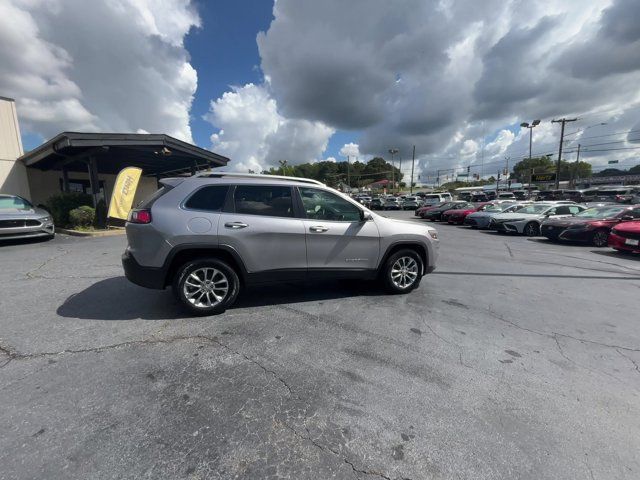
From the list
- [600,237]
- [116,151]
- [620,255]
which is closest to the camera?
[620,255]

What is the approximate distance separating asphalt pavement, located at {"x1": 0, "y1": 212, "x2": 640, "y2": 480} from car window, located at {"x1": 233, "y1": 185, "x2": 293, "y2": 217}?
1317 millimetres

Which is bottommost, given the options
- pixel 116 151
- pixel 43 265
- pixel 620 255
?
pixel 620 255

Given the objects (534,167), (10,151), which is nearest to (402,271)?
(10,151)

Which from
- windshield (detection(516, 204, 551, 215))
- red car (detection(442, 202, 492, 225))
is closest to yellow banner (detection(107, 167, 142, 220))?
red car (detection(442, 202, 492, 225))

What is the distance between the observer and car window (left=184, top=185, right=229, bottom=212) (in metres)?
3.76

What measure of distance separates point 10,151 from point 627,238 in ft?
85.1

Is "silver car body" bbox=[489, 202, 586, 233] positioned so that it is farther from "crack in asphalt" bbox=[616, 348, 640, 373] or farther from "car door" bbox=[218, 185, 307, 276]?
"car door" bbox=[218, 185, 307, 276]

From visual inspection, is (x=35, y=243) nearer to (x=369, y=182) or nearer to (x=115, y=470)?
(x=115, y=470)

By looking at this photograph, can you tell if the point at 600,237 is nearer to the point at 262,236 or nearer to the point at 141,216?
the point at 262,236

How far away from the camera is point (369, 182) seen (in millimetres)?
115438

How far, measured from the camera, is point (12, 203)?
1010 cm

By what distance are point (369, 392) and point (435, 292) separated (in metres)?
2.97

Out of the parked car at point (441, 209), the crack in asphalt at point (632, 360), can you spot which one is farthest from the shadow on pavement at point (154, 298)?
the parked car at point (441, 209)

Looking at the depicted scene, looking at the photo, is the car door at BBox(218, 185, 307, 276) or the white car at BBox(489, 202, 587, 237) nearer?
the car door at BBox(218, 185, 307, 276)
